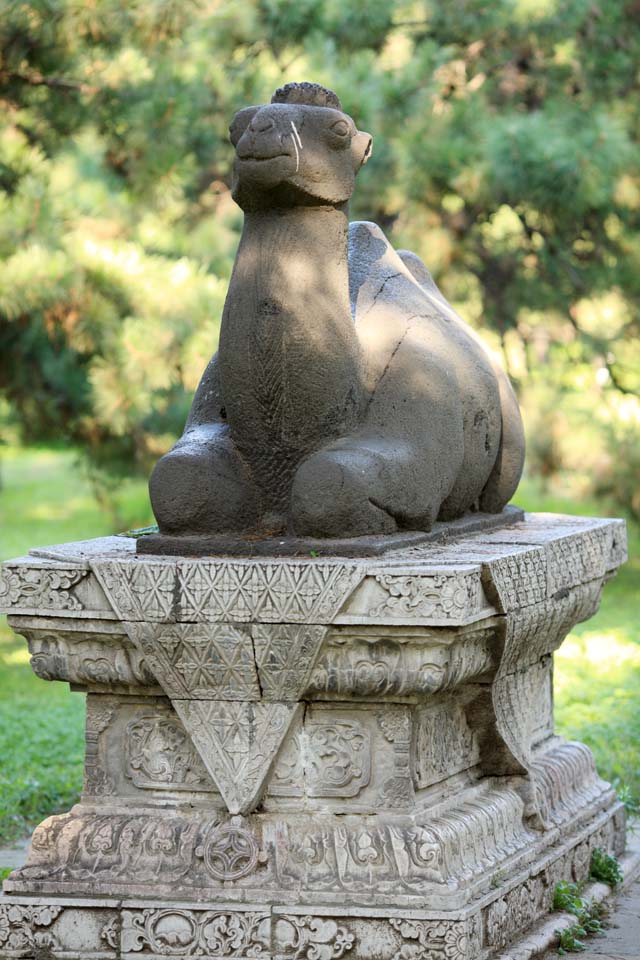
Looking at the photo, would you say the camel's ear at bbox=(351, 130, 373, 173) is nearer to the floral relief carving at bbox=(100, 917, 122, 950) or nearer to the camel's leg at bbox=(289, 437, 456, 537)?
the camel's leg at bbox=(289, 437, 456, 537)

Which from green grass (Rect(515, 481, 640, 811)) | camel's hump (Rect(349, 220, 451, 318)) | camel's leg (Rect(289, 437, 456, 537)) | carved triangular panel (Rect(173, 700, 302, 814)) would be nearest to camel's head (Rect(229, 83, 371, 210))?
camel's hump (Rect(349, 220, 451, 318))

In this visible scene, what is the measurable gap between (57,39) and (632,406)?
4508 mm

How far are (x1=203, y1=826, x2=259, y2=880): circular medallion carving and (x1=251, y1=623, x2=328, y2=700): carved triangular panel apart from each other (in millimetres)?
379

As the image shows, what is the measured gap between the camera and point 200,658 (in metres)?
4.04

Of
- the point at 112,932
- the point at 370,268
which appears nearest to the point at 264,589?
the point at 112,932

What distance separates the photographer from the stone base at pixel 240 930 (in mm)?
3873

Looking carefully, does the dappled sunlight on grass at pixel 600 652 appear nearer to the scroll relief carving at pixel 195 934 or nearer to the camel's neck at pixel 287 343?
the camel's neck at pixel 287 343

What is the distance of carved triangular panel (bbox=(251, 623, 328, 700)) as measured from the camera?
3.95 meters

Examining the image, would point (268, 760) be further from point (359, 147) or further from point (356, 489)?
point (359, 147)

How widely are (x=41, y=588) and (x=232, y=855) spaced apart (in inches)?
32.6

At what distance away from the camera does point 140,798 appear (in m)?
4.24

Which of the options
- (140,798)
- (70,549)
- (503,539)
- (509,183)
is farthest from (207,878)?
(509,183)

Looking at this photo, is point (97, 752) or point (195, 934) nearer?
point (195, 934)

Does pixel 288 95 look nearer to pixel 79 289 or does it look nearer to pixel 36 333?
pixel 79 289
